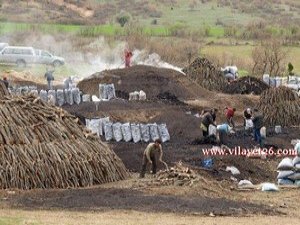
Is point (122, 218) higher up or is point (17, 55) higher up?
point (122, 218)

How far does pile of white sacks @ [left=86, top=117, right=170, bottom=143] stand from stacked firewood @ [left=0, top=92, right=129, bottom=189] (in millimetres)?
7848

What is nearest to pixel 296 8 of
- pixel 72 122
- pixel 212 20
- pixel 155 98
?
pixel 212 20

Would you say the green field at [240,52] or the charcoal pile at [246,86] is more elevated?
the charcoal pile at [246,86]

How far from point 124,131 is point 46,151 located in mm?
10627

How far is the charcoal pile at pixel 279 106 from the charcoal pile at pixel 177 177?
53.1ft

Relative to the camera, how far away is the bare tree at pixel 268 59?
Answer: 2778 inches

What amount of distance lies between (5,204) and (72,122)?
5.79m

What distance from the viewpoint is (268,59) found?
71.6m

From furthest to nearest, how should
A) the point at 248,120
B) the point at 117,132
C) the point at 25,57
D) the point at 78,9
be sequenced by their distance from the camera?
the point at 78,9
the point at 25,57
the point at 248,120
the point at 117,132

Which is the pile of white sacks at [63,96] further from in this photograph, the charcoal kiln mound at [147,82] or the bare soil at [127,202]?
the bare soil at [127,202]

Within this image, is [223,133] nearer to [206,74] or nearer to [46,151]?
[46,151]

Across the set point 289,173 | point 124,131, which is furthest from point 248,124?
point 289,173

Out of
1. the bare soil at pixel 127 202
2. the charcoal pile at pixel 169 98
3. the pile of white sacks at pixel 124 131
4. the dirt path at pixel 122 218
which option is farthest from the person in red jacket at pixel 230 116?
the dirt path at pixel 122 218

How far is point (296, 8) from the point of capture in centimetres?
11894
